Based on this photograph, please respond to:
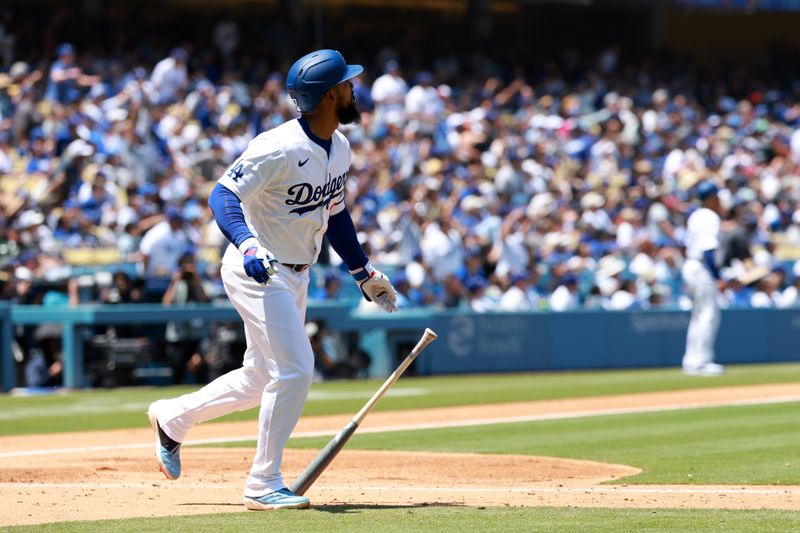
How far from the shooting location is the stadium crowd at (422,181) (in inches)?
724

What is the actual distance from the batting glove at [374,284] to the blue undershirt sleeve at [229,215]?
0.90 metres

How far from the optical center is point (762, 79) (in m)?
35.7

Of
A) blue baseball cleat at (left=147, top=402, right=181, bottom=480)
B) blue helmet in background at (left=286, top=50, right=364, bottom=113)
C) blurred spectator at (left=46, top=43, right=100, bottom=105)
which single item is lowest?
blue baseball cleat at (left=147, top=402, right=181, bottom=480)

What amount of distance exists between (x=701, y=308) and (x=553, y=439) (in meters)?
7.45

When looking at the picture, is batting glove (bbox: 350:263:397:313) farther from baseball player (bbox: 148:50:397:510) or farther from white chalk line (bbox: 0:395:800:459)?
white chalk line (bbox: 0:395:800:459)

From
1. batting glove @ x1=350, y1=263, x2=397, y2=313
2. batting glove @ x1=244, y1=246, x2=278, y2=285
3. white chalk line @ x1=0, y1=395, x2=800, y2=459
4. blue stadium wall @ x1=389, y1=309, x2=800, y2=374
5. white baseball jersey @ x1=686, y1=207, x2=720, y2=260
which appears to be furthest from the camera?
blue stadium wall @ x1=389, y1=309, x2=800, y2=374

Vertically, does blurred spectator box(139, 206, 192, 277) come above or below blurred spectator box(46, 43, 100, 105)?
below

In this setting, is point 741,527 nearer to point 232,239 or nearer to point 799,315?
point 232,239

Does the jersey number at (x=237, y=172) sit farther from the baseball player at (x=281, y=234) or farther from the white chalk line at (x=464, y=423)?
the white chalk line at (x=464, y=423)

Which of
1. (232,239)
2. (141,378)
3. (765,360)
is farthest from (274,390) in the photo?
(765,360)

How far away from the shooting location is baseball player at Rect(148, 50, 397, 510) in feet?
20.4

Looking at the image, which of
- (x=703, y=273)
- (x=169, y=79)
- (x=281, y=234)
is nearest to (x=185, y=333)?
(x=703, y=273)

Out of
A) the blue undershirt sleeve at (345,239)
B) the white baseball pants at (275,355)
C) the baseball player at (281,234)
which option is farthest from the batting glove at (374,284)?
the white baseball pants at (275,355)

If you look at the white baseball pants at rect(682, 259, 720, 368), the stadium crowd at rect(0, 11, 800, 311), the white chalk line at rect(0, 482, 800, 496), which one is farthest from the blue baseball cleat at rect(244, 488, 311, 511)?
the white baseball pants at rect(682, 259, 720, 368)
